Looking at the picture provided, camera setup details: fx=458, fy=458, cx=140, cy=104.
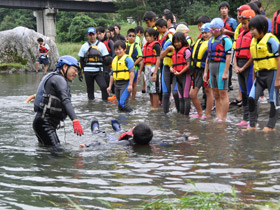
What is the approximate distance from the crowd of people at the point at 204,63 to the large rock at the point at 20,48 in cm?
1685

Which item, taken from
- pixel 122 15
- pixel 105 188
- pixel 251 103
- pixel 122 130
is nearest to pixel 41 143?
pixel 122 130

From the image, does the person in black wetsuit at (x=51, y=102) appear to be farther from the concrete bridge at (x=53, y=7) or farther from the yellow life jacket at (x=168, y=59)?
the concrete bridge at (x=53, y=7)

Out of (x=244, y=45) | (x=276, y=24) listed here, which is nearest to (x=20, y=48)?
(x=276, y=24)

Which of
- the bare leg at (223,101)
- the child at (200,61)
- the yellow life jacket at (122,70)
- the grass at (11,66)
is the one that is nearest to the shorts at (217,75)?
the bare leg at (223,101)

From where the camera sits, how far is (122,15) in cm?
5294

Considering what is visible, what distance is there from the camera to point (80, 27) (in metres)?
53.2

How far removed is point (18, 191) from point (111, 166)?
139 cm

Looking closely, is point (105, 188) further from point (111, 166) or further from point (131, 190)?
point (111, 166)

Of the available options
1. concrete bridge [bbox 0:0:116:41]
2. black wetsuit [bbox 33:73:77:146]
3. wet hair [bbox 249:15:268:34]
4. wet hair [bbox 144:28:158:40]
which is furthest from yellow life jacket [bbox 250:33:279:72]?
concrete bridge [bbox 0:0:116:41]

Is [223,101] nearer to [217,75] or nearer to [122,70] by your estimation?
[217,75]

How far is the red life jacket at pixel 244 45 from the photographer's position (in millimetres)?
8484

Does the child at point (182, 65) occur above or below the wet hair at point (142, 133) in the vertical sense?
above

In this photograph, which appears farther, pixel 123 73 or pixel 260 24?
pixel 123 73

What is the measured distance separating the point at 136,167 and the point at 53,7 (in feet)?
189
